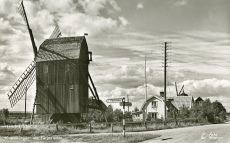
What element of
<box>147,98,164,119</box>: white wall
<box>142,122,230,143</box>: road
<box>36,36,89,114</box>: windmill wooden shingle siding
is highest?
<box>36,36,89,114</box>: windmill wooden shingle siding

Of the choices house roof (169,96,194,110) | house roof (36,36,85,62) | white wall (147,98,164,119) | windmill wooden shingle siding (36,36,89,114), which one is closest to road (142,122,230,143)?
windmill wooden shingle siding (36,36,89,114)

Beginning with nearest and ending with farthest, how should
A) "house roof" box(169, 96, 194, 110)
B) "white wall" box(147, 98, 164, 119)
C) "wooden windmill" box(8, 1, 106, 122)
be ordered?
"wooden windmill" box(8, 1, 106, 122) < "white wall" box(147, 98, 164, 119) < "house roof" box(169, 96, 194, 110)

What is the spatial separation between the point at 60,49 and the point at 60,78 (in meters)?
3.38

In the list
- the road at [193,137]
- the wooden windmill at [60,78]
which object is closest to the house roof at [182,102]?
the wooden windmill at [60,78]

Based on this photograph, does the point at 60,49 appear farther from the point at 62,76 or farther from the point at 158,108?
the point at 158,108

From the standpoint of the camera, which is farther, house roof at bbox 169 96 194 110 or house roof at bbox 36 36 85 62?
house roof at bbox 169 96 194 110

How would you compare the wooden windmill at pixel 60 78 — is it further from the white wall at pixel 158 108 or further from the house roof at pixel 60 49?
the white wall at pixel 158 108

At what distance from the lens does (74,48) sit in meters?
35.3

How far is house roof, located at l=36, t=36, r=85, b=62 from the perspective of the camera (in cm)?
3519

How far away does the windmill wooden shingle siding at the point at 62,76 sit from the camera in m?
35.2

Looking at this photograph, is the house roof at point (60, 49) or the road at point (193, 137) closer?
the road at point (193, 137)

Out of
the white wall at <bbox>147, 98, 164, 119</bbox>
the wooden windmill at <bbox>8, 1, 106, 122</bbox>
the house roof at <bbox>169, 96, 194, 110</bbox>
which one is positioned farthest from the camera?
the house roof at <bbox>169, 96, 194, 110</bbox>

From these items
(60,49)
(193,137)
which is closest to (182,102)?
(60,49)

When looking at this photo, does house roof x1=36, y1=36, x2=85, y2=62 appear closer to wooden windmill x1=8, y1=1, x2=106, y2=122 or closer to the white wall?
wooden windmill x1=8, y1=1, x2=106, y2=122
